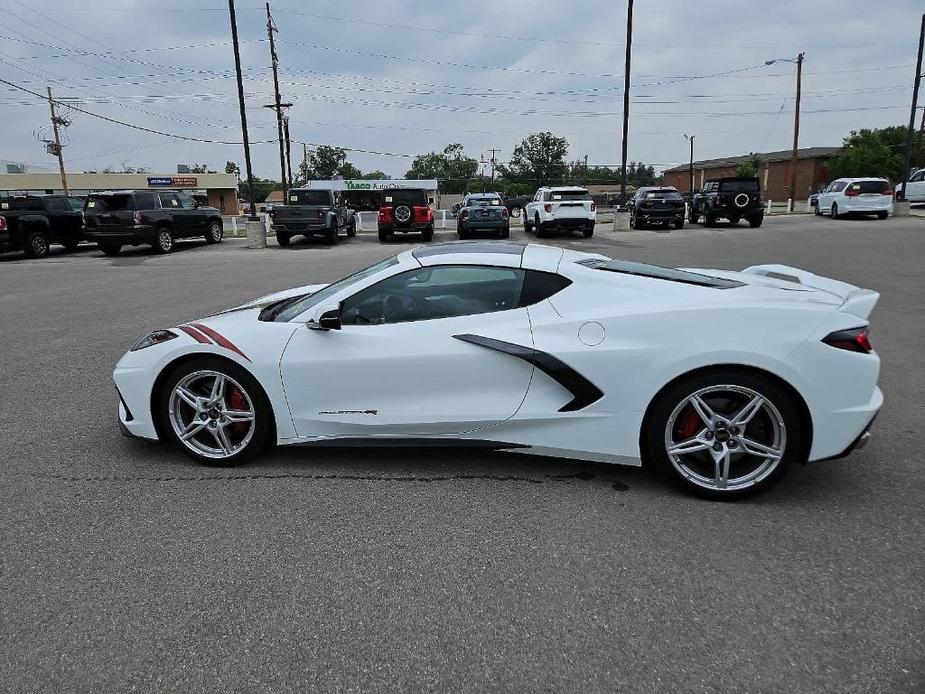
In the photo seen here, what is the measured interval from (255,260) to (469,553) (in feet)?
53.0

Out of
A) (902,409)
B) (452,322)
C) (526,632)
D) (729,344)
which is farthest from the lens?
(902,409)

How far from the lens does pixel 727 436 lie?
3371 millimetres

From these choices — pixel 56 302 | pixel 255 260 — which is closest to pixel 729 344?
pixel 56 302

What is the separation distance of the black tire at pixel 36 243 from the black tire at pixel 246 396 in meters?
19.3

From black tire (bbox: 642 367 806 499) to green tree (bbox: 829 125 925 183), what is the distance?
234 feet

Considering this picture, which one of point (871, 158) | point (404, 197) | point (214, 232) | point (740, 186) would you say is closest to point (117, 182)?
point (214, 232)

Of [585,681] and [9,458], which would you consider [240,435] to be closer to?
[9,458]

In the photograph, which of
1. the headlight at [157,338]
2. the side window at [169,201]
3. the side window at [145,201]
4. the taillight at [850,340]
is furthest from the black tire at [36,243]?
the taillight at [850,340]

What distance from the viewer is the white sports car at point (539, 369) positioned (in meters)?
3.28

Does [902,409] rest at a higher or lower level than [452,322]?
lower

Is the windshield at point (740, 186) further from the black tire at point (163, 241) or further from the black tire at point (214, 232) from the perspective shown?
the black tire at point (163, 241)

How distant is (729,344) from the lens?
327cm

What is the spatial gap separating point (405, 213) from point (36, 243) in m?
11.3

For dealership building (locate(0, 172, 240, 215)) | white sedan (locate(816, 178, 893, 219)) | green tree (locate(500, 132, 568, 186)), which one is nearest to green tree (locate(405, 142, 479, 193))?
green tree (locate(500, 132, 568, 186))
